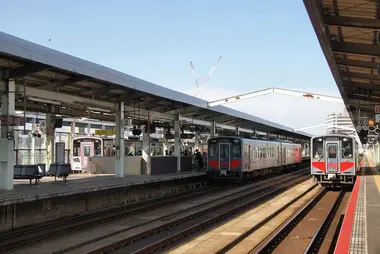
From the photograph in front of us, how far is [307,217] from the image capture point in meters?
15.3

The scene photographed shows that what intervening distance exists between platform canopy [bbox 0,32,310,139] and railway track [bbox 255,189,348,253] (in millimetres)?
7995

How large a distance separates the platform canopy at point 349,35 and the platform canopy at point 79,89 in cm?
768

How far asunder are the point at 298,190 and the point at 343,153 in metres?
3.46

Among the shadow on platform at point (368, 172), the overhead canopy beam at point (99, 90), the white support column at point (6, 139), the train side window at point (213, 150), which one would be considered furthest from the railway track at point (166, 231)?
the shadow on platform at point (368, 172)

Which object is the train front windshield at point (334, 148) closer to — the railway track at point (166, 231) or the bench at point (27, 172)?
the railway track at point (166, 231)

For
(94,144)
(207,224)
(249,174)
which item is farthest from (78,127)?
(207,224)

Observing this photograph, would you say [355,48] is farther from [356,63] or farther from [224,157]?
[224,157]

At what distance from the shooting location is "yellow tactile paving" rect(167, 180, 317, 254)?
10055mm

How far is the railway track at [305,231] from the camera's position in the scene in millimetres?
10399

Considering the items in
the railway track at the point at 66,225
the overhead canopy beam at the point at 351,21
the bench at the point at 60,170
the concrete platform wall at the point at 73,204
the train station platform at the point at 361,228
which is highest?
the overhead canopy beam at the point at 351,21

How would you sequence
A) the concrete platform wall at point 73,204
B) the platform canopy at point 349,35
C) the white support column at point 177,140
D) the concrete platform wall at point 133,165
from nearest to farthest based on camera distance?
the platform canopy at point 349,35 < the concrete platform wall at point 73,204 < the concrete platform wall at point 133,165 < the white support column at point 177,140

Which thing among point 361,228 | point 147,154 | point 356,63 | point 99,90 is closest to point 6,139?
point 99,90

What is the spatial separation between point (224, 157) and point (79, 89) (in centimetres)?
981

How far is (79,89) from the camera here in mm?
18953
